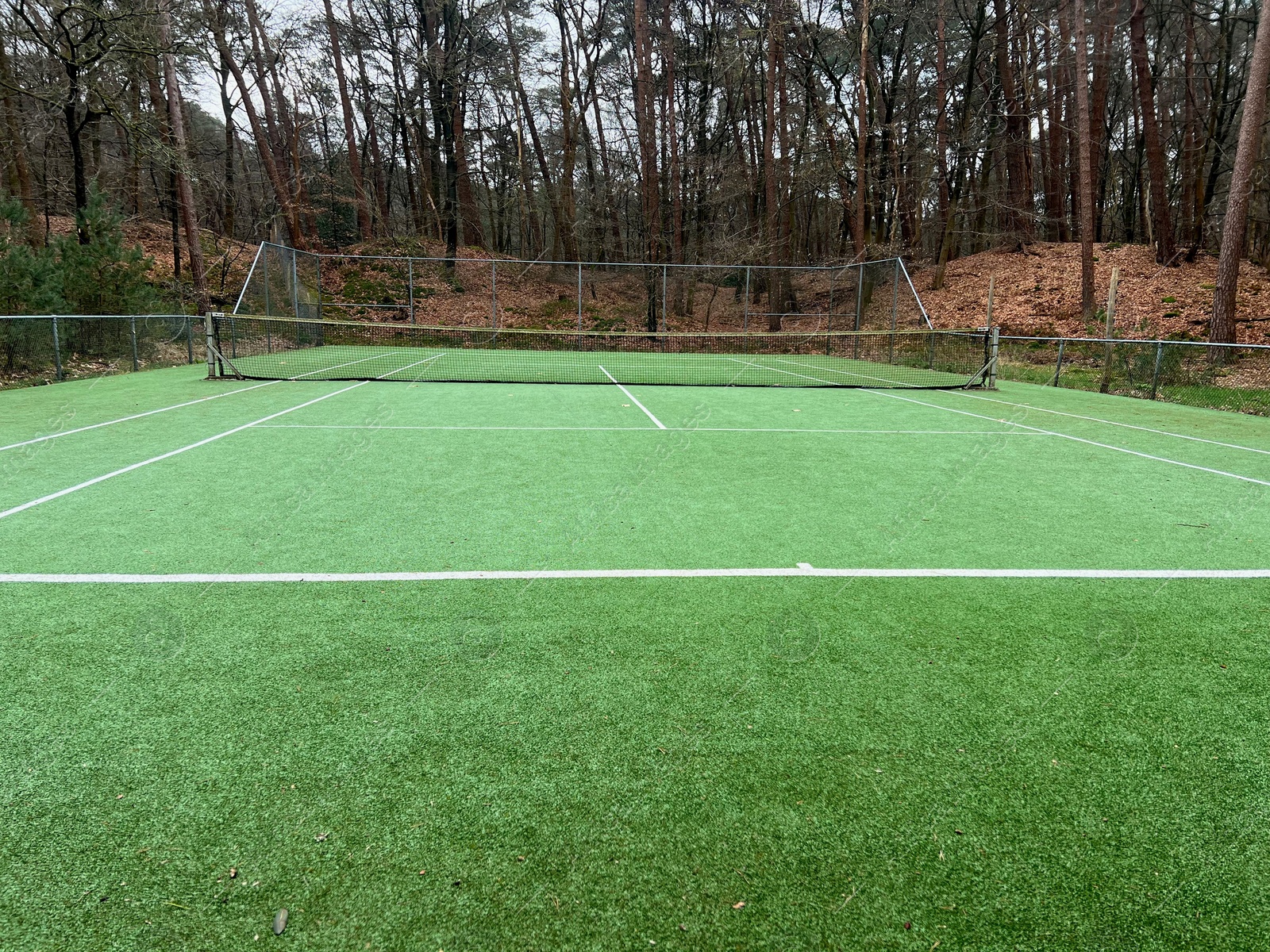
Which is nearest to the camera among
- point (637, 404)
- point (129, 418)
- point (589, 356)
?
point (129, 418)

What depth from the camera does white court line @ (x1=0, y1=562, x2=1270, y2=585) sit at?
12.6 ft

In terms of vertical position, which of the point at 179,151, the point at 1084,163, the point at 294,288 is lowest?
the point at 294,288

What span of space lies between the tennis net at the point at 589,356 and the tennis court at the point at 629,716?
8.12 m

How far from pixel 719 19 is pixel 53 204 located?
88.9 feet

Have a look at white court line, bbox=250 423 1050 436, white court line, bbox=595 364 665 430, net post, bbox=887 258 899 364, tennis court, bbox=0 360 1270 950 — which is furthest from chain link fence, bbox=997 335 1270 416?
tennis court, bbox=0 360 1270 950

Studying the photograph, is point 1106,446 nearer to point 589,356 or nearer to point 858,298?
point 589,356

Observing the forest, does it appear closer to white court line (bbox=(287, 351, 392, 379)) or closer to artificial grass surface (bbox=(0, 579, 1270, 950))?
white court line (bbox=(287, 351, 392, 379))

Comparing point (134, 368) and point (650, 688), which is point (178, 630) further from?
point (134, 368)

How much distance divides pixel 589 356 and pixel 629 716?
68.7 feet

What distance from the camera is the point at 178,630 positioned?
10.7ft

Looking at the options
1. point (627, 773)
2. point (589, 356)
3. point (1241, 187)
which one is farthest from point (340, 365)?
point (1241, 187)

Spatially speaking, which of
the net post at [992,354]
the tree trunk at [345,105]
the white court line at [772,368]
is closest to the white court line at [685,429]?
the net post at [992,354]

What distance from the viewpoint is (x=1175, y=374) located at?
45.2 feet

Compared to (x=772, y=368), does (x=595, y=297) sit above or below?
above
